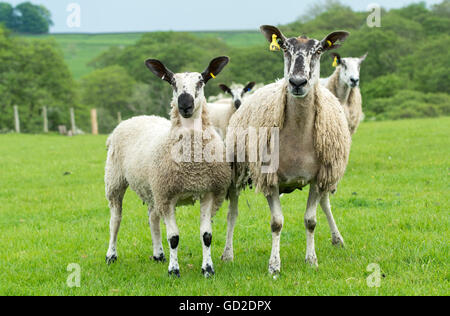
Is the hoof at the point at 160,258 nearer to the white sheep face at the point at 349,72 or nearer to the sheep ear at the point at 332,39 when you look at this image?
the sheep ear at the point at 332,39

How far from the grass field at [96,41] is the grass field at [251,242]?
88.9 meters

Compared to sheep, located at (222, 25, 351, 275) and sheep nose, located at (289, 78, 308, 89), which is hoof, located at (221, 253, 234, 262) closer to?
sheep, located at (222, 25, 351, 275)

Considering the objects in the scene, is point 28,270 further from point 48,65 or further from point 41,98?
point 48,65

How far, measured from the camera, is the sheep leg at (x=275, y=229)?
5.20m

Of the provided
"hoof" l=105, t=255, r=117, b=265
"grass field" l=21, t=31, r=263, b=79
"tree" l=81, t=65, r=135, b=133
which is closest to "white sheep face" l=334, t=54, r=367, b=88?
"hoof" l=105, t=255, r=117, b=265

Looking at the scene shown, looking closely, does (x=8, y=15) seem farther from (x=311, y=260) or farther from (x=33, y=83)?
(x=311, y=260)

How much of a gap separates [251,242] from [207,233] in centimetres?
138

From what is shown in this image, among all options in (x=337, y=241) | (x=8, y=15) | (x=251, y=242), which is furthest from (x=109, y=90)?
(x=337, y=241)

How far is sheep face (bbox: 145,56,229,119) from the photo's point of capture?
5113 millimetres

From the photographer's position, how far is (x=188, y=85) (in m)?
5.23

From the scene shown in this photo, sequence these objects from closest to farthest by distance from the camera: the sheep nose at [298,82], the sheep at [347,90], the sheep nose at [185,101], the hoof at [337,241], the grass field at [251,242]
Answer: the sheep nose at [298,82] → the grass field at [251,242] → the sheep nose at [185,101] → the hoof at [337,241] → the sheep at [347,90]

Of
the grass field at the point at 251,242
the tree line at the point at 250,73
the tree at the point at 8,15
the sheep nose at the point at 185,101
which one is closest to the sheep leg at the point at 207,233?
the grass field at the point at 251,242

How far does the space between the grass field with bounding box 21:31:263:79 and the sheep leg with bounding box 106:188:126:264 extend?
9189 centimetres
